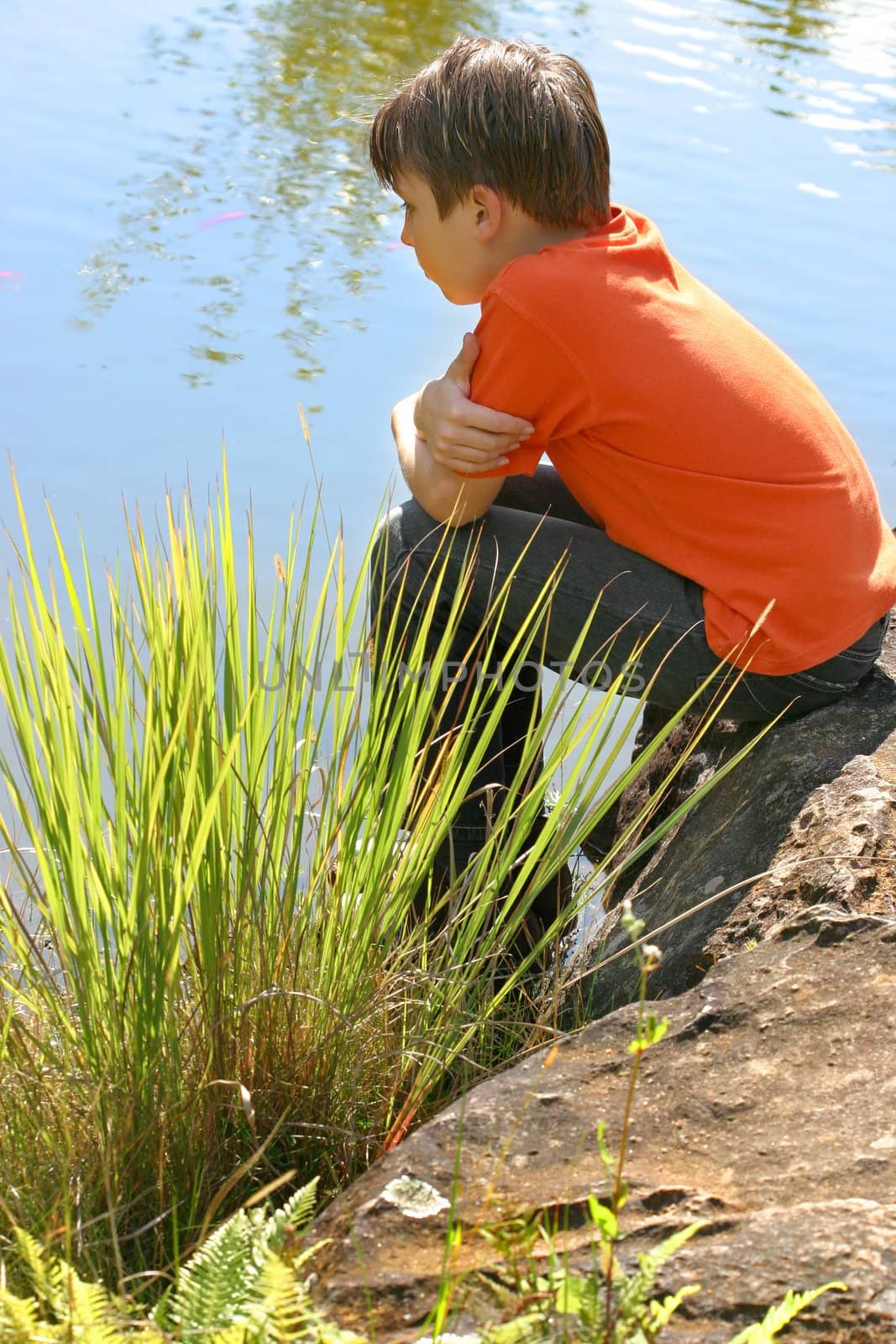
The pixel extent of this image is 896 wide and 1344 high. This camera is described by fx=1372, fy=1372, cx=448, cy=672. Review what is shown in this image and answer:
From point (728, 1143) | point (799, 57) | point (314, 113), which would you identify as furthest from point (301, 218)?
point (728, 1143)

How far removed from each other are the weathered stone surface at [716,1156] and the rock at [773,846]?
153 millimetres

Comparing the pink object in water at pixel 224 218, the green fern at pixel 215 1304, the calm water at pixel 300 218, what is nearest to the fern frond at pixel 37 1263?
the green fern at pixel 215 1304

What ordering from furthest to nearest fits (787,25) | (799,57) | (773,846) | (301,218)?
(787,25)
(799,57)
(301,218)
(773,846)

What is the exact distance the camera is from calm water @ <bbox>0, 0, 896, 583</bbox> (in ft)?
12.4

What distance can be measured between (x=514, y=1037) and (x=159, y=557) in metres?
0.74

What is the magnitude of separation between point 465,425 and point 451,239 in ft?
1.00

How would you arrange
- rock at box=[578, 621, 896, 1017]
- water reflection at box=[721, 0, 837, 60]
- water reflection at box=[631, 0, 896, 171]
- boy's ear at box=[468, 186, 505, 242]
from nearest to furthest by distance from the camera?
rock at box=[578, 621, 896, 1017]
boy's ear at box=[468, 186, 505, 242]
water reflection at box=[631, 0, 896, 171]
water reflection at box=[721, 0, 837, 60]

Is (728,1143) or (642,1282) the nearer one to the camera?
(642,1282)

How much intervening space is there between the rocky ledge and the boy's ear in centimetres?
96

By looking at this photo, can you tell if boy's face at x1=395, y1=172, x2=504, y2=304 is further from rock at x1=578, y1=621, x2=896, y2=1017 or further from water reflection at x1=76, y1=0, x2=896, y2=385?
water reflection at x1=76, y1=0, x2=896, y2=385

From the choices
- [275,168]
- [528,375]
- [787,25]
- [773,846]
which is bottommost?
[773,846]

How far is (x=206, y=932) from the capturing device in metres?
1.34

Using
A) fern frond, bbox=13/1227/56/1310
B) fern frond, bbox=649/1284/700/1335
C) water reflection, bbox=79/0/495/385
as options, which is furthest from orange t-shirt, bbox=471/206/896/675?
water reflection, bbox=79/0/495/385

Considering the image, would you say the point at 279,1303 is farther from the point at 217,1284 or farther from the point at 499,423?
the point at 499,423
